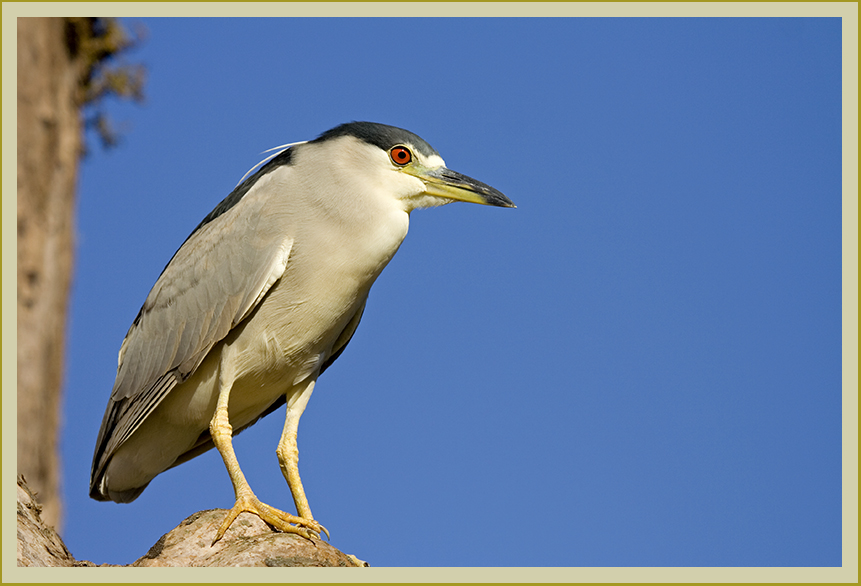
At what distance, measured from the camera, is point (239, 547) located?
3.79m

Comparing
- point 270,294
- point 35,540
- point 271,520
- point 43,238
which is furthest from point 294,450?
point 43,238

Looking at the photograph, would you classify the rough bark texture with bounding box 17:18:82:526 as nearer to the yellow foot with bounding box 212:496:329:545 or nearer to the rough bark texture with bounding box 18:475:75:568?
the rough bark texture with bounding box 18:475:75:568

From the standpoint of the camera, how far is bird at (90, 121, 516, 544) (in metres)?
4.76

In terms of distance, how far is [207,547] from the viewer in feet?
12.8

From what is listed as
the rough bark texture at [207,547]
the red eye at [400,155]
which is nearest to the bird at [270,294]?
the red eye at [400,155]

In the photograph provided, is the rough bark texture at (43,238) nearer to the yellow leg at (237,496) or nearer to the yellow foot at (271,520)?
the yellow leg at (237,496)

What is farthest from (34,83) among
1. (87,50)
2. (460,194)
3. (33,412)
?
(460,194)

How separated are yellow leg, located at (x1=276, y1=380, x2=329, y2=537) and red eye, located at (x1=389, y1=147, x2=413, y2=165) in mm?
1557

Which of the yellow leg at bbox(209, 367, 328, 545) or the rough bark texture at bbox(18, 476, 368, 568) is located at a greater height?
the yellow leg at bbox(209, 367, 328, 545)

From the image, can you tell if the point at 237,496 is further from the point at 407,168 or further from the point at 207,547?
Answer: the point at 407,168

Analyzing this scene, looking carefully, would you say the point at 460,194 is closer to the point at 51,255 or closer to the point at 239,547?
the point at 239,547

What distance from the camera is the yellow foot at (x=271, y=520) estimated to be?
399cm

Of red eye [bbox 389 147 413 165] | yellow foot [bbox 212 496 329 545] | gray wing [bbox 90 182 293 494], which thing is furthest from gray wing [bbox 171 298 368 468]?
yellow foot [bbox 212 496 329 545]

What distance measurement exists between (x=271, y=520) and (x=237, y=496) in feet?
1.13
